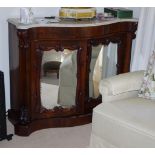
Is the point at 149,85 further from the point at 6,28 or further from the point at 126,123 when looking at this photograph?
the point at 6,28

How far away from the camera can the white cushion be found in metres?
1.92

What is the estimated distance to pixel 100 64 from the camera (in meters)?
2.79

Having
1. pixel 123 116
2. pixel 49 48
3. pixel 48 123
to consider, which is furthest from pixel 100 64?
pixel 123 116

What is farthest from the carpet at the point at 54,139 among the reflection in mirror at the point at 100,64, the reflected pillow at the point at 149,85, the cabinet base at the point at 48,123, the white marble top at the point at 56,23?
the white marble top at the point at 56,23

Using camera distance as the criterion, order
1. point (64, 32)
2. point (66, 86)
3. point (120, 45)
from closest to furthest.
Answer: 1. point (64, 32)
2. point (66, 86)
3. point (120, 45)

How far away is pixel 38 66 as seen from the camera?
2516mm

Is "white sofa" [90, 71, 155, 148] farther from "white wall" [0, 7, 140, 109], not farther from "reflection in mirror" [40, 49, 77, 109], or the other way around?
"white wall" [0, 7, 140, 109]

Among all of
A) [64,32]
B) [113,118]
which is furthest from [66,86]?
[113,118]

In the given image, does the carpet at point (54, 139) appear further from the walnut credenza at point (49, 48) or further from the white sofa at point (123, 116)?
the white sofa at point (123, 116)

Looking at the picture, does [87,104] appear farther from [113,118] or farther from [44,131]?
[113,118]

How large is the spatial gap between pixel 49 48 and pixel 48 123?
0.65m

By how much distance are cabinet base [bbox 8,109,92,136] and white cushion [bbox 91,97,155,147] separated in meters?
0.52

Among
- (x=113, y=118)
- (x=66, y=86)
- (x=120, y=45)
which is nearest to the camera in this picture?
(x=113, y=118)
